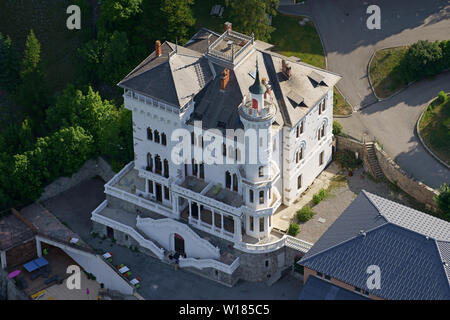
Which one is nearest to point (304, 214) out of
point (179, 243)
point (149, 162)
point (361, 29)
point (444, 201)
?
point (179, 243)

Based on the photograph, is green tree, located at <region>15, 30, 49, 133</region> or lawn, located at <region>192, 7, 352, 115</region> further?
lawn, located at <region>192, 7, 352, 115</region>

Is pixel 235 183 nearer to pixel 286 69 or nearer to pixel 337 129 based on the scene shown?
pixel 286 69

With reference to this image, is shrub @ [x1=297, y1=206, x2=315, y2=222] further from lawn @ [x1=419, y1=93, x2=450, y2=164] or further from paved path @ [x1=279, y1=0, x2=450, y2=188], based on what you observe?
lawn @ [x1=419, y1=93, x2=450, y2=164]

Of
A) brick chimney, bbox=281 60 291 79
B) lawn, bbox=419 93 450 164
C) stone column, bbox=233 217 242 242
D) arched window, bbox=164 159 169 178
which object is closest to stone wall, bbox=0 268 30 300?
arched window, bbox=164 159 169 178

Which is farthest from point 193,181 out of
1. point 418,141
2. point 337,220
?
point 418,141

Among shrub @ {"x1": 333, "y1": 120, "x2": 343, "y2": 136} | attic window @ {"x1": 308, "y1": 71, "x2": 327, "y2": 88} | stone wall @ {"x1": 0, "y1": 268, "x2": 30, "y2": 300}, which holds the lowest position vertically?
stone wall @ {"x1": 0, "y1": 268, "x2": 30, "y2": 300}

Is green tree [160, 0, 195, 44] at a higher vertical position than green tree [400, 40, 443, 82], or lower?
higher
